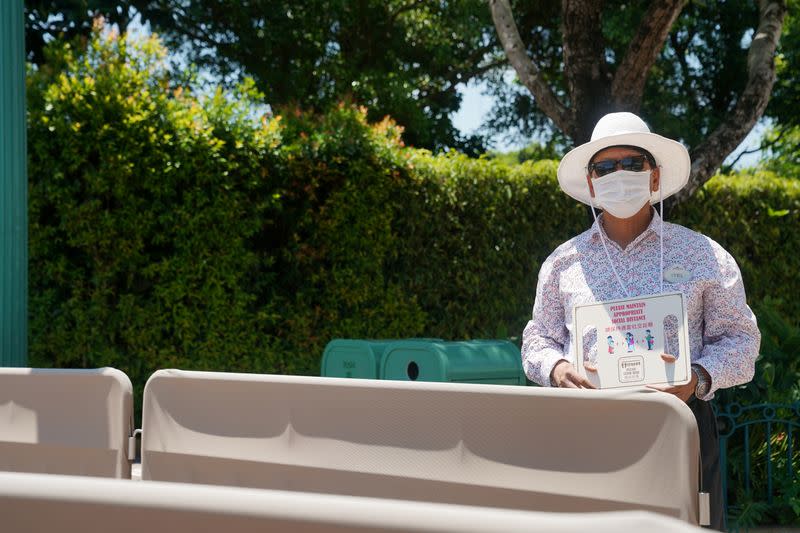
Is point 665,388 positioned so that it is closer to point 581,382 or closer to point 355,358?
point 581,382

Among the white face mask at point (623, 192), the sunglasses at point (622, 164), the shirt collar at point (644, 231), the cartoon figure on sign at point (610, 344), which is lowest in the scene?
the cartoon figure on sign at point (610, 344)

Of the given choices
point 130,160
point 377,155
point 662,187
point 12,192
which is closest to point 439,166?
point 377,155

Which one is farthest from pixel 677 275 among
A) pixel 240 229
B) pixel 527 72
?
pixel 240 229

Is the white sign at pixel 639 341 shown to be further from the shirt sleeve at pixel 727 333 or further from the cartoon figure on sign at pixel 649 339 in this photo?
the shirt sleeve at pixel 727 333

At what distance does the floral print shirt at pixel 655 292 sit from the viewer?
2988 mm

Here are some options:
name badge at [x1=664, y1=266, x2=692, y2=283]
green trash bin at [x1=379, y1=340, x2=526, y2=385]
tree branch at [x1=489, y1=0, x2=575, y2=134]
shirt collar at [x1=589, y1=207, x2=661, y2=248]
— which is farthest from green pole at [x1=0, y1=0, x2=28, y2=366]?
tree branch at [x1=489, y1=0, x2=575, y2=134]

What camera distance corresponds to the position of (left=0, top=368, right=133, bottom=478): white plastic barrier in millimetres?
3369

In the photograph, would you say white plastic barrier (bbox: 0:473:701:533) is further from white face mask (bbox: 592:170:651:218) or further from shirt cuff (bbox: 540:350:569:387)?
white face mask (bbox: 592:170:651:218)

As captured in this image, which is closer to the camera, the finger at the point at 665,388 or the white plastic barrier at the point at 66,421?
the finger at the point at 665,388

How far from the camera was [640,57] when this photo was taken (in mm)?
7523

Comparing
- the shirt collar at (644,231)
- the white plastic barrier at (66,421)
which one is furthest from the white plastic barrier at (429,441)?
the shirt collar at (644,231)

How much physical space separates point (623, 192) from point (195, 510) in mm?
2269

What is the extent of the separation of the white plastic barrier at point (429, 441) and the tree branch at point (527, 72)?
510cm

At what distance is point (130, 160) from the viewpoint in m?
7.81
